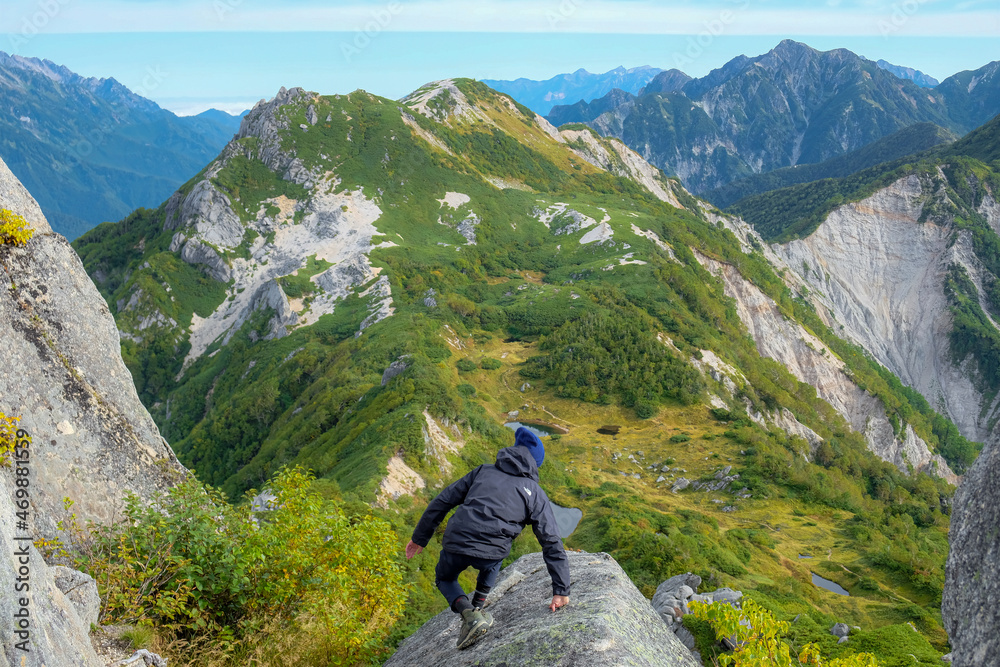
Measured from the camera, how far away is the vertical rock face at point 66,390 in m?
11.9

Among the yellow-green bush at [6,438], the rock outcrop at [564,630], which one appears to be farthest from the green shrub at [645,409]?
the yellow-green bush at [6,438]

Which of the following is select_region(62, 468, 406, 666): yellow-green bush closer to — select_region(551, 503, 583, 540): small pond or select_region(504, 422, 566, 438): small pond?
select_region(551, 503, 583, 540): small pond

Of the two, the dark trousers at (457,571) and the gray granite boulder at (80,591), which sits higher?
the gray granite boulder at (80,591)

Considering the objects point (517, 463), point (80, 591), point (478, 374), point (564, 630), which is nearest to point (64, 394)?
point (80, 591)

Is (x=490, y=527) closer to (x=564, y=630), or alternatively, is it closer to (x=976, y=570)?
(x=564, y=630)

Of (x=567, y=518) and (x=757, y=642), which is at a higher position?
(x=757, y=642)

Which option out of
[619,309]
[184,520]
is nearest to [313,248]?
[619,309]

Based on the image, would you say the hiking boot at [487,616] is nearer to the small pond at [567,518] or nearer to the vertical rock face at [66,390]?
the vertical rock face at [66,390]

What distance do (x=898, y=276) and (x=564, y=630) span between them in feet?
591

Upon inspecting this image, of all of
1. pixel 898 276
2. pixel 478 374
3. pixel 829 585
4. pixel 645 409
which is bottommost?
pixel 898 276

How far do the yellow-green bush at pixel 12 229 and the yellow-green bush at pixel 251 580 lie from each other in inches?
274

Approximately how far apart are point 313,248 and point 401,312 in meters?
30.0

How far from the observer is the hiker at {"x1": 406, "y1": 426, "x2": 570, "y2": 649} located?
7668mm

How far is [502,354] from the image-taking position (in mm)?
59750
